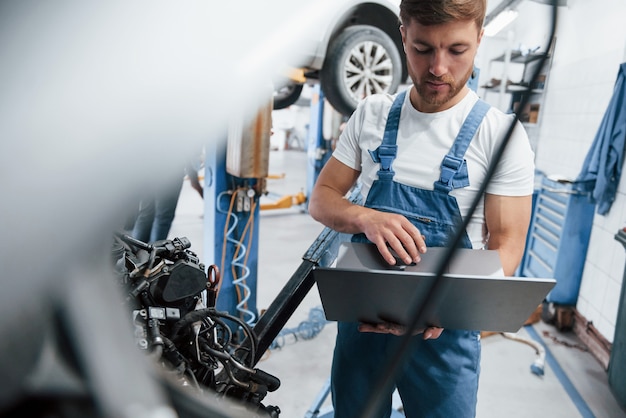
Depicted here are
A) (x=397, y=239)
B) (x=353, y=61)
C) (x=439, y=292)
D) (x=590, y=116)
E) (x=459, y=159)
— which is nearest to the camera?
(x=439, y=292)

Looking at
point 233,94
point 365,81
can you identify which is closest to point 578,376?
point 365,81

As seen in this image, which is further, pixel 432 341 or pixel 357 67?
pixel 357 67

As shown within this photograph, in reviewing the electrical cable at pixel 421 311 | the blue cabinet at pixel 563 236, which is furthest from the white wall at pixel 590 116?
the electrical cable at pixel 421 311

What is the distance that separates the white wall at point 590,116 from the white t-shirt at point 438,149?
1.39 m

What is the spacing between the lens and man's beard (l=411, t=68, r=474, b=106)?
107cm

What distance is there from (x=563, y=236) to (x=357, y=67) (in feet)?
5.85

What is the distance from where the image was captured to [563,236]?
9.58 ft

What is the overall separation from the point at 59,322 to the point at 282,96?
8.68 feet

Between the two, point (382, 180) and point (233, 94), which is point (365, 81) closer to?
point (382, 180)

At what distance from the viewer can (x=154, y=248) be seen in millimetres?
877

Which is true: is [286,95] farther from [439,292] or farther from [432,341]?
[439,292]

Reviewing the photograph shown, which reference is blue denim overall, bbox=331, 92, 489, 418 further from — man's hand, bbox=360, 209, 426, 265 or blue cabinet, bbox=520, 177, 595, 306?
blue cabinet, bbox=520, 177, 595, 306

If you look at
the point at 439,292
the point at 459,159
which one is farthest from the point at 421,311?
the point at 459,159

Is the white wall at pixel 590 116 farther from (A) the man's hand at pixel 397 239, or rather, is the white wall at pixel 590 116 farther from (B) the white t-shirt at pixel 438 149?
(A) the man's hand at pixel 397 239
